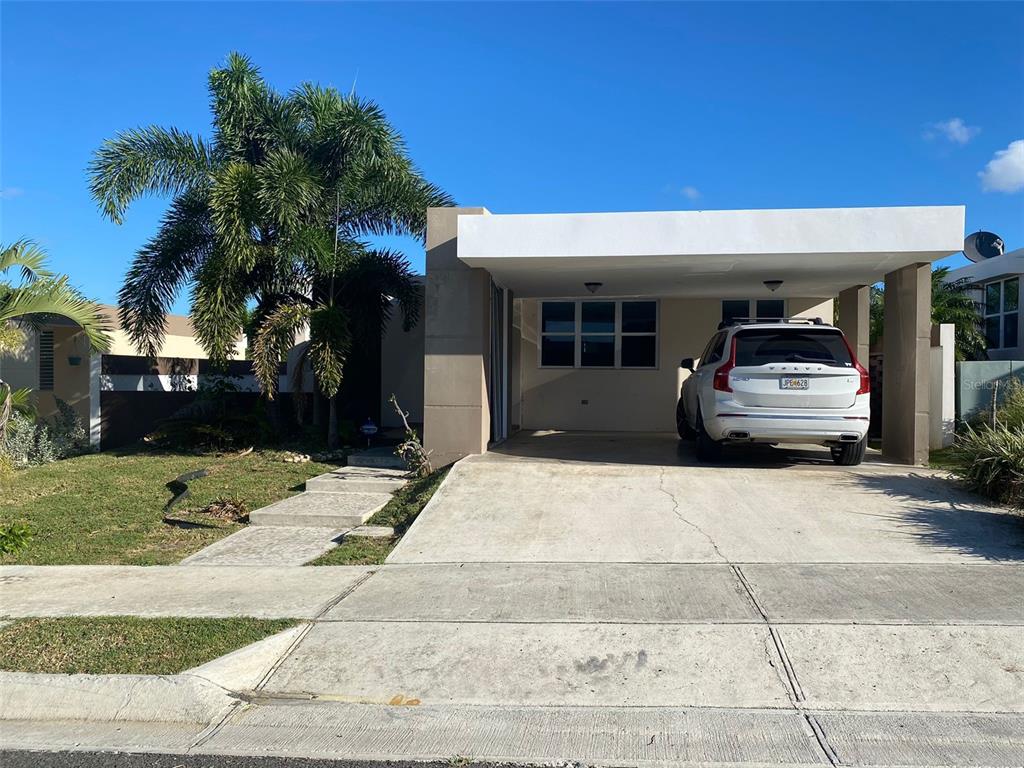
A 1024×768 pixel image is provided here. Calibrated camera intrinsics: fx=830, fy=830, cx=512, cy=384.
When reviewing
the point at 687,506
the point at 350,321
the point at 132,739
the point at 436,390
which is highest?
the point at 350,321

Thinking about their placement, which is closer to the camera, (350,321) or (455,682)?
(455,682)

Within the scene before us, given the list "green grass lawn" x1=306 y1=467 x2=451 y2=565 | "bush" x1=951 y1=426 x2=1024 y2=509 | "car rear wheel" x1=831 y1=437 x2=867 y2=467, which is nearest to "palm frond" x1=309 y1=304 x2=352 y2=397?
"green grass lawn" x1=306 y1=467 x2=451 y2=565

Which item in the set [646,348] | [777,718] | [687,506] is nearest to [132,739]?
[777,718]

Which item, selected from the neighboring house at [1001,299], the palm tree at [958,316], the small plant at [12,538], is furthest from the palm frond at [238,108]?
the neighboring house at [1001,299]

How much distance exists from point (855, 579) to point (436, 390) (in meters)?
6.65

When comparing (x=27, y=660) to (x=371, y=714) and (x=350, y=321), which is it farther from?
(x=350, y=321)

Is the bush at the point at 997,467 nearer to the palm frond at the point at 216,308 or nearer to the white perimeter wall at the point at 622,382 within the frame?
the white perimeter wall at the point at 622,382

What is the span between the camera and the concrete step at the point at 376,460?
12656 mm

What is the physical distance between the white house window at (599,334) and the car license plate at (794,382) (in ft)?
20.2

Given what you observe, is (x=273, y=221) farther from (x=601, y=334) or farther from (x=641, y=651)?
(x=641, y=651)

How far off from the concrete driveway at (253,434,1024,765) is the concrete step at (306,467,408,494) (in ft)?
5.76

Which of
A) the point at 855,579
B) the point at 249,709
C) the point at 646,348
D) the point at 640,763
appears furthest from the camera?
the point at 646,348

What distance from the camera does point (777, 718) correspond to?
185 inches

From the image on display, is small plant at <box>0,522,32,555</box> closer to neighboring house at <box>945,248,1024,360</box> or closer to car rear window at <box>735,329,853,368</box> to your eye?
Result: car rear window at <box>735,329,853,368</box>
